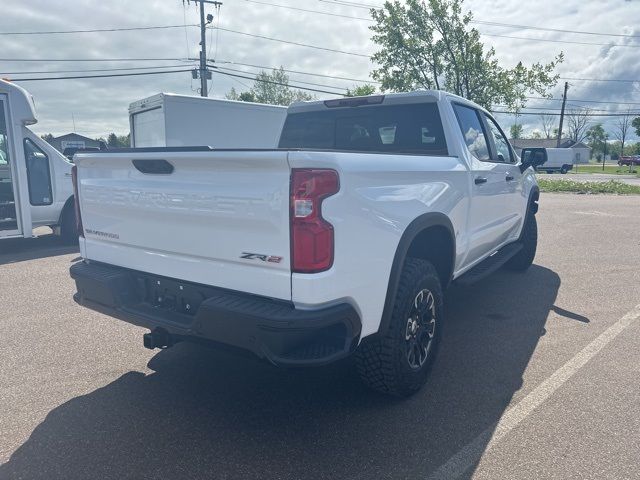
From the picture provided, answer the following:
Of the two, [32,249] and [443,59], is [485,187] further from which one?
[443,59]

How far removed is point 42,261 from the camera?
747cm

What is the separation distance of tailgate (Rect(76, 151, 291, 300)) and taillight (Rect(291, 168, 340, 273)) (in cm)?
5

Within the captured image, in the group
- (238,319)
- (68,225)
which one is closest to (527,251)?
(238,319)

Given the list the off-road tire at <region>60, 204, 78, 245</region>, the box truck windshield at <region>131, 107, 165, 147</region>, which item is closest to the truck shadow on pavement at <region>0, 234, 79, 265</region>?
the off-road tire at <region>60, 204, 78, 245</region>

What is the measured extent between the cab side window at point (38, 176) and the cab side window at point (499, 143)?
7200 millimetres

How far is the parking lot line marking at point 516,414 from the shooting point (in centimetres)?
255

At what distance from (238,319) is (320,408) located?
1.04m

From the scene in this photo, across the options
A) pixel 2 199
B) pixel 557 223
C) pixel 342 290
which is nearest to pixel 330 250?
pixel 342 290

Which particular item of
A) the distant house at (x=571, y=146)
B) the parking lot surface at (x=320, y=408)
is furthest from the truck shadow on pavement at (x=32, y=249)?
the distant house at (x=571, y=146)

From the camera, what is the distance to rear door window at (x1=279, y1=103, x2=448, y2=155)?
4070 millimetres

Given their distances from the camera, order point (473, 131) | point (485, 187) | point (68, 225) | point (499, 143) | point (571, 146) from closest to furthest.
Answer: point (485, 187) < point (473, 131) < point (499, 143) < point (68, 225) < point (571, 146)

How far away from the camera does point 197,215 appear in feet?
9.00

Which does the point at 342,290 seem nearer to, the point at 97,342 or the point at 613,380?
the point at 613,380

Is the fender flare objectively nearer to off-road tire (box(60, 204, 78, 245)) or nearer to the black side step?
the black side step
